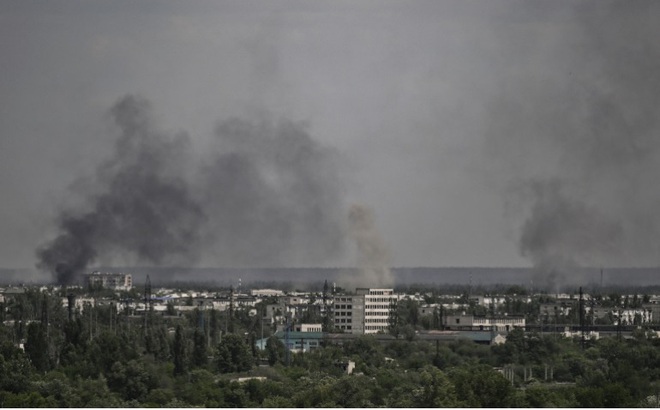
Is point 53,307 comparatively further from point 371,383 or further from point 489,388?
point 489,388

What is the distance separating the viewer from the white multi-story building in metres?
46.1

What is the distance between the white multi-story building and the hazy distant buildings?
19.9 metres

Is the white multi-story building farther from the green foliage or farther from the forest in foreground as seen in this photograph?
the green foliage

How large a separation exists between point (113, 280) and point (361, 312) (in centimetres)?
2949

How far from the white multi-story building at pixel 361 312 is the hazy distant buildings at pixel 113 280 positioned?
19937 millimetres

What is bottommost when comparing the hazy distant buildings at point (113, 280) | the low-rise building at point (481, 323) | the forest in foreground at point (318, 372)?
the forest in foreground at point (318, 372)

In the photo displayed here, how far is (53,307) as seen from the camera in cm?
4575

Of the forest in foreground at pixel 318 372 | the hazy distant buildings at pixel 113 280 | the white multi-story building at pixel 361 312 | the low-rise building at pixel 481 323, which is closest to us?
the forest in foreground at pixel 318 372

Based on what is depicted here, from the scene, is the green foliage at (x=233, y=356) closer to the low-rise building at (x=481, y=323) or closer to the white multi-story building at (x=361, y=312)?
the low-rise building at (x=481, y=323)

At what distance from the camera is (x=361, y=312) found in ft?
153

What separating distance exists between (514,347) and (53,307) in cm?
1637

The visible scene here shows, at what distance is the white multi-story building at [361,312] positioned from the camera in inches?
1815

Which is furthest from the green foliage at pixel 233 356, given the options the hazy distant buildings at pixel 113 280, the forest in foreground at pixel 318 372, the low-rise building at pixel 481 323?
the hazy distant buildings at pixel 113 280

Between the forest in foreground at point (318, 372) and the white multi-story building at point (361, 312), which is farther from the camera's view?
the white multi-story building at point (361, 312)
